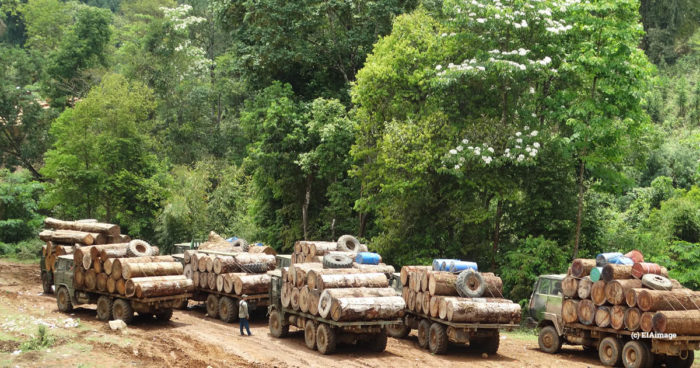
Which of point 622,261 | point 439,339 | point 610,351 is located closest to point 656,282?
point 622,261

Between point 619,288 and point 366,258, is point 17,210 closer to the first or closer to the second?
point 366,258


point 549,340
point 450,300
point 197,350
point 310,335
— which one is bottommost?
point 197,350

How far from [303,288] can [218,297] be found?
21.3 feet

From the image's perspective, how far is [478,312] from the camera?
18.3 meters

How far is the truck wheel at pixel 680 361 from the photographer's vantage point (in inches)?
669

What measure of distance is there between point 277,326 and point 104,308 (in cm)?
640

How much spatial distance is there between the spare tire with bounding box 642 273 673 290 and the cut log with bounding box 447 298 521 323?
339 centimetres

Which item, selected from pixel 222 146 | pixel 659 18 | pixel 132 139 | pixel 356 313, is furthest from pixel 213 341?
pixel 659 18

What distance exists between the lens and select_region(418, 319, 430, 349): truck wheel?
64.8 ft

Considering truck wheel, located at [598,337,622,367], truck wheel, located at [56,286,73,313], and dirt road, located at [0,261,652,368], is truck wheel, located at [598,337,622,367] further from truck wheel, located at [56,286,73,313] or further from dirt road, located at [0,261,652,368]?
truck wheel, located at [56,286,73,313]

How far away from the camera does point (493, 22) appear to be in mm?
26453

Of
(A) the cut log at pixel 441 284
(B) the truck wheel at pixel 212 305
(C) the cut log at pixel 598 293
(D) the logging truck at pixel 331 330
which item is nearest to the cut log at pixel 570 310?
(C) the cut log at pixel 598 293

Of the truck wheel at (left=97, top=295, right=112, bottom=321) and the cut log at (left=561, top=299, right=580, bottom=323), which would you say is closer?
the cut log at (left=561, top=299, right=580, bottom=323)

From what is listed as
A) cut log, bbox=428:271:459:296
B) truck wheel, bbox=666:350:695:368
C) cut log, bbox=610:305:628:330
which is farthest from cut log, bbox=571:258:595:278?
cut log, bbox=428:271:459:296
